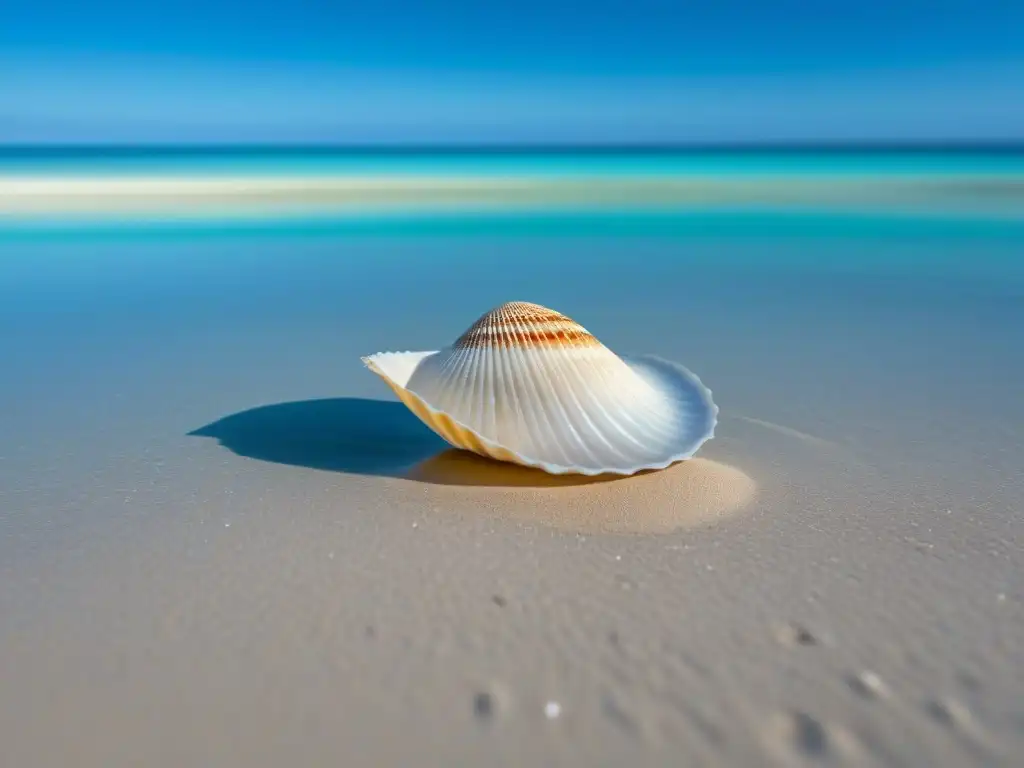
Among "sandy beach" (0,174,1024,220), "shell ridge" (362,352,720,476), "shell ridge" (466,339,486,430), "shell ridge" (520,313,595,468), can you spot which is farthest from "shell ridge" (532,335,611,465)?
"sandy beach" (0,174,1024,220)

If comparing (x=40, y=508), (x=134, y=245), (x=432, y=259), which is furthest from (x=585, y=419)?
→ (x=134, y=245)

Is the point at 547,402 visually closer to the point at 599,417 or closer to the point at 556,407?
the point at 556,407

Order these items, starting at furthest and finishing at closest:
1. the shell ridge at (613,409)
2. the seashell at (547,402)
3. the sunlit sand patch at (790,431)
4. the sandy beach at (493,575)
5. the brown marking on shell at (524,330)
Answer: the sunlit sand patch at (790,431)
the brown marking on shell at (524,330)
the shell ridge at (613,409)
the seashell at (547,402)
the sandy beach at (493,575)

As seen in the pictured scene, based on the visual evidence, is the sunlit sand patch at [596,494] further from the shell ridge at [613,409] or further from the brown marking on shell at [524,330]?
the brown marking on shell at [524,330]

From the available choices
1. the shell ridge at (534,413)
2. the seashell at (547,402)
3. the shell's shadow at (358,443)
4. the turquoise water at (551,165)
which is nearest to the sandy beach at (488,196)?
the turquoise water at (551,165)

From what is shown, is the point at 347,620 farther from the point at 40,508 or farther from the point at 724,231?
the point at 724,231

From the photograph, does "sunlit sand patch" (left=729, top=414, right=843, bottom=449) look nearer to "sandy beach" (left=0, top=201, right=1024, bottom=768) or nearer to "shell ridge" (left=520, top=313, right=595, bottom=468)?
"sandy beach" (left=0, top=201, right=1024, bottom=768)

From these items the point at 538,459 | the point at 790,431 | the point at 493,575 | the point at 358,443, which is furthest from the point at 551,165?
the point at 493,575
